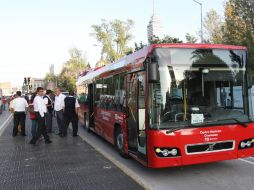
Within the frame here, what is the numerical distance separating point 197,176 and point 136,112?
179cm

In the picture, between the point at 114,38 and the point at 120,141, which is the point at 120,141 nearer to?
the point at 120,141

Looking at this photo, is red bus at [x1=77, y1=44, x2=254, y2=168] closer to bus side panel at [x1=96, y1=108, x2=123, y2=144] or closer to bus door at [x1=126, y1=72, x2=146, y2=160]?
bus door at [x1=126, y1=72, x2=146, y2=160]

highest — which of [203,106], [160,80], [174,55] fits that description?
[174,55]

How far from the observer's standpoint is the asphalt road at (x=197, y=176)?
637 cm

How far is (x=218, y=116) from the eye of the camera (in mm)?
7004

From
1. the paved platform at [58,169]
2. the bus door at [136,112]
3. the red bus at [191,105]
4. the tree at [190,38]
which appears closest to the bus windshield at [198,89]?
the red bus at [191,105]

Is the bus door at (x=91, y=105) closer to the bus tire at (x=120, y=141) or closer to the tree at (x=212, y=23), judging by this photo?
the bus tire at (x=120, y=141)

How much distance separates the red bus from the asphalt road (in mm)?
363

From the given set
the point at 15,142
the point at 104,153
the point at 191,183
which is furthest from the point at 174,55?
the point at 15,142

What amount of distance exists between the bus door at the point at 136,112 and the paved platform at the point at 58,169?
0.65m

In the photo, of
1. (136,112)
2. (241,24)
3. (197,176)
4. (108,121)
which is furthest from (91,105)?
(241,24)

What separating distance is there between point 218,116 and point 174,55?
145 cm

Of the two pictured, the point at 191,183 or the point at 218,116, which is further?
the point at 218,116

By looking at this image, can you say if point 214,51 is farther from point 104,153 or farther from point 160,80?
point 104,153
